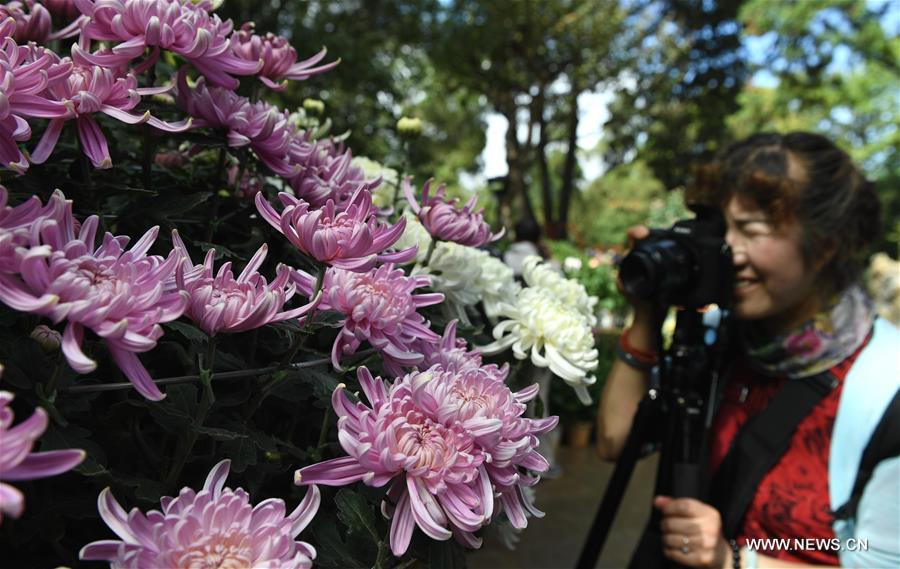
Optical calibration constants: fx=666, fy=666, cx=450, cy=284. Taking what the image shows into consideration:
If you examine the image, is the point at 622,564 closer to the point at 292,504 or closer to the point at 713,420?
the point at 713,420

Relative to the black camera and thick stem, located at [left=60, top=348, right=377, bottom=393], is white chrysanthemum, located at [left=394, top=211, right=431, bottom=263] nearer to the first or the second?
thick stem, located at [left=60, top=348, right=377, bottom=393]

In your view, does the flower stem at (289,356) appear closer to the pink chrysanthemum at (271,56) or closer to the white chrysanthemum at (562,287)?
the pink chrysanthemum at (271,56)

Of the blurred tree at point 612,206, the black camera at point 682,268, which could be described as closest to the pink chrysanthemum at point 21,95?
the black camera at point 682,268

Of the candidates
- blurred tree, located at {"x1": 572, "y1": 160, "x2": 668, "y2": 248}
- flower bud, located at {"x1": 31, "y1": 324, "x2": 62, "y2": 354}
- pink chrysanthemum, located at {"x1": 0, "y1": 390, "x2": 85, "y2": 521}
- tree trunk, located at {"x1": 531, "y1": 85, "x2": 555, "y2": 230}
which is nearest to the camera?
pink chrysanthemum, located at {"x1": 0, "y1": 390, "x2": 85, "y2": 521}

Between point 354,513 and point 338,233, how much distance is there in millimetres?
185

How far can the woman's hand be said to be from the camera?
127 cm

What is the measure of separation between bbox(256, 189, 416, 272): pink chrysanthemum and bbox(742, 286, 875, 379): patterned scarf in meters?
1.34

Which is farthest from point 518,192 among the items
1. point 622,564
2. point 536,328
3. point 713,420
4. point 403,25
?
point 536,328

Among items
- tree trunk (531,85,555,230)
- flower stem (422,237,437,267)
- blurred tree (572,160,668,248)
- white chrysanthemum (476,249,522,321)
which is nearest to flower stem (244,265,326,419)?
flower stem (422,237,437,267)

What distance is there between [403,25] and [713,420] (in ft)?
26.4

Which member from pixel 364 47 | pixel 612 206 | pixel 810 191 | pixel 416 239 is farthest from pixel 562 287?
pixel 612 206

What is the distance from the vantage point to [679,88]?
14.7 meters

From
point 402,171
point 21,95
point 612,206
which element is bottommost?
point 21,95

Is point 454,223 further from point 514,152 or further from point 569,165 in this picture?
point 569,165
